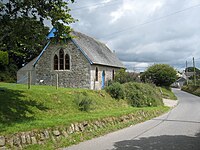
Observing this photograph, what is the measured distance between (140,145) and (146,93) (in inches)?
662

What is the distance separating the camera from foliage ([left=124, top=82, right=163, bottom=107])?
23.6 m

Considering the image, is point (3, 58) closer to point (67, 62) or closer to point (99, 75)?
point (67, 62)

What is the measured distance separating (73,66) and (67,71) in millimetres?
1127

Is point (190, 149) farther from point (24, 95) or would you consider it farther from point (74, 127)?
point (24, 95)

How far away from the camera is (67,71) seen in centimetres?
3122

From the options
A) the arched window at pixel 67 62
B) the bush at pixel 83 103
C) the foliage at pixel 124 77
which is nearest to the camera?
the bush at pixel 83 103

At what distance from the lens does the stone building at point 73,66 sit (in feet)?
97.9

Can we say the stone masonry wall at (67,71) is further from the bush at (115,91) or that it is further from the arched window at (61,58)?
the bush at (115,91)

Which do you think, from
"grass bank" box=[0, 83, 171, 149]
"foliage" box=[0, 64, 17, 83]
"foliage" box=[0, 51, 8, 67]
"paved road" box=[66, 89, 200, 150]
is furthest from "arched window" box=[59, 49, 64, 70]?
"paved road" box=[66, 89, 200, 150]

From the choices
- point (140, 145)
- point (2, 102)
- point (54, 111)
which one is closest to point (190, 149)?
point (140, 145)

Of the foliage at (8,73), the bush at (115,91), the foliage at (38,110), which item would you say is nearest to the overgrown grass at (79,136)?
the foliage at (38,110)

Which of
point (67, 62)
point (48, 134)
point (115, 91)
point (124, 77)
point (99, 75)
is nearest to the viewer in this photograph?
point (48, 134)

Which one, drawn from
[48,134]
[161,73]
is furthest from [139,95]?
[161,73]

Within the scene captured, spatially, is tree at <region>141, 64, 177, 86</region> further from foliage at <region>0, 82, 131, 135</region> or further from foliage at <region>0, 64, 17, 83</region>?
foliage at <region>0, 82, 131, 135</region>
